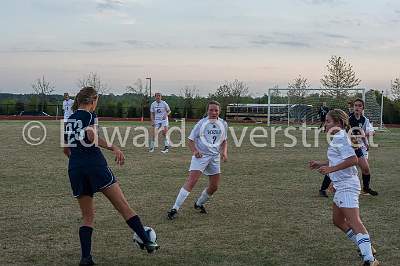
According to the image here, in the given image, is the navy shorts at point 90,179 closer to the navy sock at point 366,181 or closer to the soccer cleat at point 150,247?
the soccer cleat at point 150,247

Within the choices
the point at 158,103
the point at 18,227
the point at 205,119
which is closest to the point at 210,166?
the point at 205,119

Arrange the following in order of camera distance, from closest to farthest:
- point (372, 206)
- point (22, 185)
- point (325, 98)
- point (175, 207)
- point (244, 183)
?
point (175, 207) → point (372, 206) → point (22, 185) → point (244, 183) → point (325, 98)

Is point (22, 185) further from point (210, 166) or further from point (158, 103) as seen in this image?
point (158, 103)

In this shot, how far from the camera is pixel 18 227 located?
25.5ft

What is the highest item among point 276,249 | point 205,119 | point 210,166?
point 205,119

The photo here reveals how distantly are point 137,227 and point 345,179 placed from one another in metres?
2.31

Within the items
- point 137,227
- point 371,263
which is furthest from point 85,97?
point 371,263

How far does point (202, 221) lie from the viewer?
838 centimetres

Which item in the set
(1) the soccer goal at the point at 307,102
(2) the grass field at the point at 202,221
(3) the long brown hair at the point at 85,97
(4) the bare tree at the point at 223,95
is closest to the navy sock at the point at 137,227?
(2) the grass field at the point at 202,221

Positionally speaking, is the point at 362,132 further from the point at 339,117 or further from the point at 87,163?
the point at 87,163

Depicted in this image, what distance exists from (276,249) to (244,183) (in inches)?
217

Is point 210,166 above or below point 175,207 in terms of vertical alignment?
above

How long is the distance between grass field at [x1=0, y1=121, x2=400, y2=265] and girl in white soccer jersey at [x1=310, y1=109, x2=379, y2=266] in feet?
1.29

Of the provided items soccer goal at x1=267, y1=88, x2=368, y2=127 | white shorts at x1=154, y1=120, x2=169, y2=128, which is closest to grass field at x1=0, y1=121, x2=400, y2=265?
white shorts at x1=154, y1=120, x2=169, y2=128
